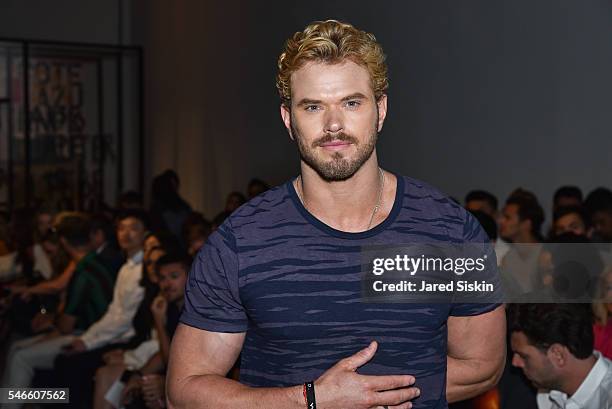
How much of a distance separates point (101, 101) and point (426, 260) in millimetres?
9183

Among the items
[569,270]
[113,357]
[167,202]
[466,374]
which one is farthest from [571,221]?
[167,202]

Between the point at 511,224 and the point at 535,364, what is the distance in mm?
1983

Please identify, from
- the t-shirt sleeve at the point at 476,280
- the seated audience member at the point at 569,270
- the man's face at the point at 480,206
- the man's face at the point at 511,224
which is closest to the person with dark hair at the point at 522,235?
the man's face at the point at 511,224

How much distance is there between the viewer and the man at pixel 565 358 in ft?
8.53

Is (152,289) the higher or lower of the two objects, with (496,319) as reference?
lower

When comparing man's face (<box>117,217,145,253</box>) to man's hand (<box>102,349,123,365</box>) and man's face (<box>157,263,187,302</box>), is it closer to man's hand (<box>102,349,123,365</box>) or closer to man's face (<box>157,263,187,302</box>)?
man's hand (<box>102,349,123,365</box>)

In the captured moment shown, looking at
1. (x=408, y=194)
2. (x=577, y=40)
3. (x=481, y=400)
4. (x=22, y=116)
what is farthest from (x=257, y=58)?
(x=408, y=194)

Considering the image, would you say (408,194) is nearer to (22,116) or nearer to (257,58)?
(257,58)

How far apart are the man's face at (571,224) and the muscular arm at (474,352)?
2.50 m

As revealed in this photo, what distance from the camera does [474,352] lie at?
5.60ft

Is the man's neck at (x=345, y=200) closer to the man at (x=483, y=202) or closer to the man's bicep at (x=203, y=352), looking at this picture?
the man's bicep at (x=203, y=352)

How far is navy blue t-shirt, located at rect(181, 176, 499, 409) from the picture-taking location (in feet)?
5.19

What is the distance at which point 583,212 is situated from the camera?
4.25 metres

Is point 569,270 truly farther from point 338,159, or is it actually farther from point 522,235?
point 338,159
